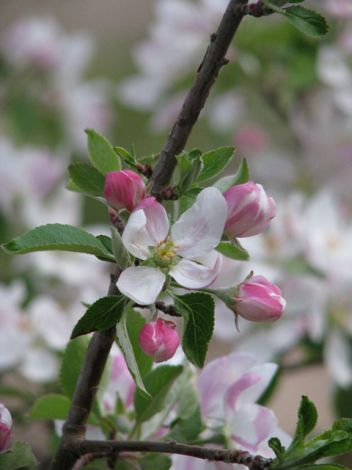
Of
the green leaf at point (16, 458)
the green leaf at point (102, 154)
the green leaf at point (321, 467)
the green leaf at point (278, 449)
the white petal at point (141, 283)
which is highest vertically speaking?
the green leaf at point (102, 154)

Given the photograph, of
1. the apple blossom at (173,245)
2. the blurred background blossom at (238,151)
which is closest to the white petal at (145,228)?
the apple blossom at (173,245)

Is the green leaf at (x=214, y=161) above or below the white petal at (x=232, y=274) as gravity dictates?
above

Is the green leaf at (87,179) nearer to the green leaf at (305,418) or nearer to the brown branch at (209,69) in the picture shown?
the brown branch at (209,69)

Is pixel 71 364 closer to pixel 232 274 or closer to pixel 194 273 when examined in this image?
pixel 194 273

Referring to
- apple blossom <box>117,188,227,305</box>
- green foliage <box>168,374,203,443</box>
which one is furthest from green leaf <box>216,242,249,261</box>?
green foliage <box>168,374,203,443</box>

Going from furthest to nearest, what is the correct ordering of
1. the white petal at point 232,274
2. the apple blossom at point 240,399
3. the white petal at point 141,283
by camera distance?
the white petal at point 232,274
the apple blossom at point 240,399
the white petal at point 141,283

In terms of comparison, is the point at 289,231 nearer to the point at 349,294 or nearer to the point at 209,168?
the point at 349,294

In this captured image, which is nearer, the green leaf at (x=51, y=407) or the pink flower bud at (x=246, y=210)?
the pink flower bud at (x=246, y=210)

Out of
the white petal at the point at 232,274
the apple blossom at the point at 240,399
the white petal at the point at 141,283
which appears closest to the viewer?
the white petal at the point at 141,283
